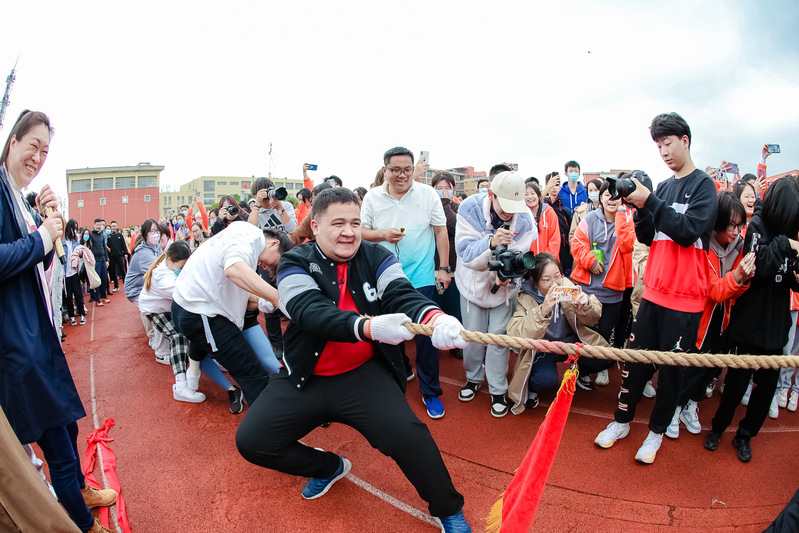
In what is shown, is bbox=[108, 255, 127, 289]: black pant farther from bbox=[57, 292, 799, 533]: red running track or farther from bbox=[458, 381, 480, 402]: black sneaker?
bbox=[458, 381, 480, 402]: black sneaker

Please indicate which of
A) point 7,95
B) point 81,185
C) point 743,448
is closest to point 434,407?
point 743,448

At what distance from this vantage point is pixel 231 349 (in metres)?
3.38

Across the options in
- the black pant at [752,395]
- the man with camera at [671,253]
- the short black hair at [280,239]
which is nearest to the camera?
the man with camera at [671,253]

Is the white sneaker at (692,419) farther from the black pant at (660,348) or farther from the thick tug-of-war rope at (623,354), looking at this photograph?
the thick tug-of-war rope at (623,354)

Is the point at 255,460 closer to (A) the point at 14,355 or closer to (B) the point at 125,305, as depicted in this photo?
(A) the point at 14,355

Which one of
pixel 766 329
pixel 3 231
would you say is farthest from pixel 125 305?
pixel 766 329

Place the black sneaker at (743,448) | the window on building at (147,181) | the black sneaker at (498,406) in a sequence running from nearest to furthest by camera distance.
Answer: the black sneaker at (743,448)
the black sneaker at (498,406)
the window on building at (147,181)

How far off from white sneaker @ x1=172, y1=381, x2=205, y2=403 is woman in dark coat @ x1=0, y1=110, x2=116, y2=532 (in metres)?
2.01

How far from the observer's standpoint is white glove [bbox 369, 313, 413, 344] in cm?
199

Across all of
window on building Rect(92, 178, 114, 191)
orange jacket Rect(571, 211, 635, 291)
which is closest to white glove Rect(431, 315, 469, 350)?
orange jacket Rect(571, 211, 635, 291)

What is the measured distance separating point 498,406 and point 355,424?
188cm

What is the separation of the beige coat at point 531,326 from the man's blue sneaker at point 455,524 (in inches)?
62.6

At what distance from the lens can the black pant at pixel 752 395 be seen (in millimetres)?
3045

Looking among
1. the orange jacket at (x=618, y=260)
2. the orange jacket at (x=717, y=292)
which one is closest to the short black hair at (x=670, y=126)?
the orange jacket at (x=717, y=292)
